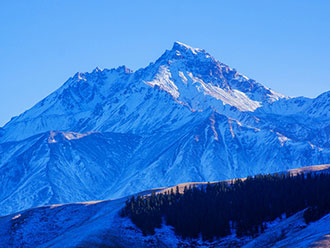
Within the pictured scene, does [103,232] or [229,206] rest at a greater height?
[229,206]

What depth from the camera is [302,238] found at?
341 ft

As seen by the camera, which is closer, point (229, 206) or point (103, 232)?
point (103, 232)

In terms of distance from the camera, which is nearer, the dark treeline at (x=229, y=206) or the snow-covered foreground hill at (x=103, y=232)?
the snow-covered foreground hill at (x=103, y=232)

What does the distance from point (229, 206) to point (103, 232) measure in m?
27.3

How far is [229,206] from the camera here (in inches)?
6009

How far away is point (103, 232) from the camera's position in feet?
467

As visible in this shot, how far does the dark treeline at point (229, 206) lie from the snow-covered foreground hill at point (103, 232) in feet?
8.20

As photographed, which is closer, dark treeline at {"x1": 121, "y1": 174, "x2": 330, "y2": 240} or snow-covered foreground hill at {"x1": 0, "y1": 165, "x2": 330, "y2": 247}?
snow-covered foreground hill at {"x1": 0, "y1": 165, "x2": 330, "y2": 247}

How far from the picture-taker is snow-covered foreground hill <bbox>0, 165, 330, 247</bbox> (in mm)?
111812

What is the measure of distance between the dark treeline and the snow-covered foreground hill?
2.50m

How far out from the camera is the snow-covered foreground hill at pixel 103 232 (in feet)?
367

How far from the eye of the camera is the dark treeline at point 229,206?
142m

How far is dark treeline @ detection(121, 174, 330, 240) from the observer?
465ft

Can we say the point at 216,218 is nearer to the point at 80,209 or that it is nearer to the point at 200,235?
the point at 200,235
